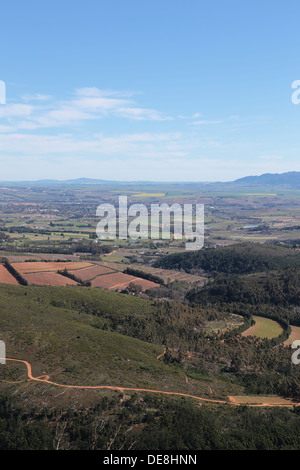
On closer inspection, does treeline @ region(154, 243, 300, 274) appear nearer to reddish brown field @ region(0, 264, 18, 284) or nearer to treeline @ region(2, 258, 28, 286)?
treeline @ region(2, 258, 28, 286)

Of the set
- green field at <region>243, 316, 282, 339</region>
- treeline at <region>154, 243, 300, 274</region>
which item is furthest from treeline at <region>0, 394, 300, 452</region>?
treeline at <region>154, 243, 300, 274</region>

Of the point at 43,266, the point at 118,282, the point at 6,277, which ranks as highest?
the point at 6,277

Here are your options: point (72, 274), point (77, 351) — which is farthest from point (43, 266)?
point (77, 351)

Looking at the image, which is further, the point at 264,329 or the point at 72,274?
the point at 72,274

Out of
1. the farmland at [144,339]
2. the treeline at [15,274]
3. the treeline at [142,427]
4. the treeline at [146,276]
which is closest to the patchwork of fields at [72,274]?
the farmland at [144,339]

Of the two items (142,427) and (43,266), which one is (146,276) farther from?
(142,427)

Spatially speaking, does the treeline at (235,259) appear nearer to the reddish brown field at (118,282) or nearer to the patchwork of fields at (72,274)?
the reddish brown field at (118,282)

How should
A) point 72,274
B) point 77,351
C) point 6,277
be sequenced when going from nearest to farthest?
point 77,351 < point 6,277 < point 72,274
